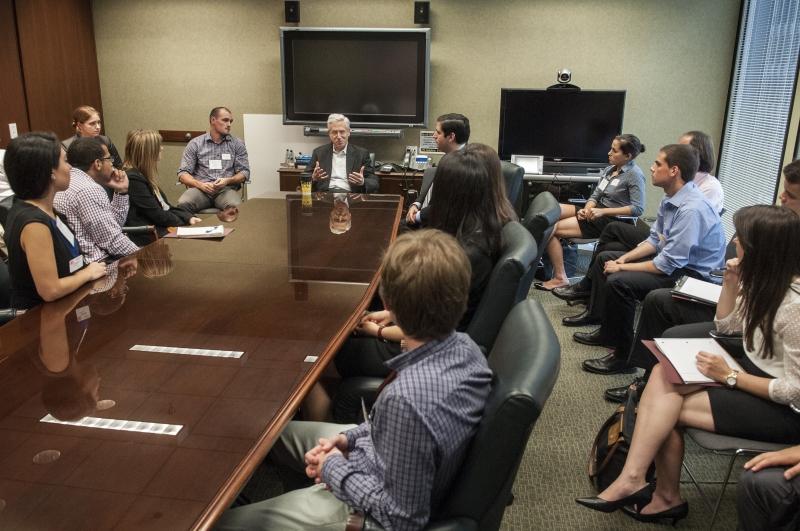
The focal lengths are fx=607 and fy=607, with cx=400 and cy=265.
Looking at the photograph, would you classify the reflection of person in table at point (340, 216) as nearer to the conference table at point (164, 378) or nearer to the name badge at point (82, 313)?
the conference table at point (164, 378)

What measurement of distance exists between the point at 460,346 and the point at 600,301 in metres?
2.78

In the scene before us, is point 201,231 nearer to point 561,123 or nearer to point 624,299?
point 624,299

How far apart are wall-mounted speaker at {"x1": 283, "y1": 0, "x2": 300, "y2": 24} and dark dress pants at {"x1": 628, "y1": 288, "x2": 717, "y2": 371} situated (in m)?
4.52

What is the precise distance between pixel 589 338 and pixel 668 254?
73 centimetres

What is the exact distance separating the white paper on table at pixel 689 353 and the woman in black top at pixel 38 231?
2.12m

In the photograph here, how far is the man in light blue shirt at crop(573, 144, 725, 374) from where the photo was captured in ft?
10.2

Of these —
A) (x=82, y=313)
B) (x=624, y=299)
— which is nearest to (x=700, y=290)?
(x=624, y=299)

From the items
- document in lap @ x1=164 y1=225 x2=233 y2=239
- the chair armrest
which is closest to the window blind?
document in lap @ x1=164 y1=225 x2=233 y2=239

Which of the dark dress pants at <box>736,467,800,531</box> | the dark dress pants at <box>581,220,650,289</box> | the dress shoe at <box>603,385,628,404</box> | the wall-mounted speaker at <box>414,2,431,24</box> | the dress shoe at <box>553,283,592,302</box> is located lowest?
the dress shoe at <box>603,385,628,404</box>

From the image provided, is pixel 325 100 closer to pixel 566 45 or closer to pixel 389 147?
pixel 389 147

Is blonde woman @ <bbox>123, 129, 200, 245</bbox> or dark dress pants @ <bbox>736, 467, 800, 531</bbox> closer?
dark dress pants @ <bbox>736, 467, 800, 531</bbox>

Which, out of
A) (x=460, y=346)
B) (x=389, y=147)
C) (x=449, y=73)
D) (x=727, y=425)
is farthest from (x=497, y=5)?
(x=460, y=346)

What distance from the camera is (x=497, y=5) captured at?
5750mm

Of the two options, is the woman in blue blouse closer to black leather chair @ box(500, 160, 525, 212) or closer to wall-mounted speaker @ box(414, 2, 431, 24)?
black leather chair @ box(500, 160, 525, 212)
